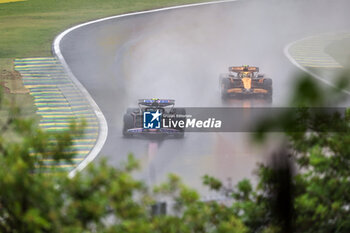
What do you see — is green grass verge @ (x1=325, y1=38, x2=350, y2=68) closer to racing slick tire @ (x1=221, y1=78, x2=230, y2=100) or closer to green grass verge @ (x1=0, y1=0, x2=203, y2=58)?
racing slick tire @ (x1=221, y1=78, x2=230, y2=100)

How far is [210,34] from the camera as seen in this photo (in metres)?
51.5

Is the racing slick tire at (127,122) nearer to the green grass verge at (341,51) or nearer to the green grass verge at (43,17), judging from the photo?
the green grass verge at (43,17)

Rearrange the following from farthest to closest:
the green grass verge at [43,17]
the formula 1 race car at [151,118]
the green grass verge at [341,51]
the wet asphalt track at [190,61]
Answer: the green grass verge at [43,17] < the green grass verge at [341,51] < the formula 1 race car at [151,118] < the wet asphalt track at [190,61]

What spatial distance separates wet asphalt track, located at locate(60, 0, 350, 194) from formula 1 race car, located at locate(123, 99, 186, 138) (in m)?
0.60

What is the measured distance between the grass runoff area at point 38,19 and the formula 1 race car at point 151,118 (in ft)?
33.0

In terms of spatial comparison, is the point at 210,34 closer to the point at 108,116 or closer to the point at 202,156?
the point at 108,116

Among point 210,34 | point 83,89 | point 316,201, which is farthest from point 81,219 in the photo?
point 210,34

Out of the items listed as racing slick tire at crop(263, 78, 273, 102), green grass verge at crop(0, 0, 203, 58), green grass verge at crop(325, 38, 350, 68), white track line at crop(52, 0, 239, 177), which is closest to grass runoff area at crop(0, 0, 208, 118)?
green grass verge at crop(0, 0, 203, 58)

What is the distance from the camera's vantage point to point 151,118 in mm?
26562

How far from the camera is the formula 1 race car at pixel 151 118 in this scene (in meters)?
26.6

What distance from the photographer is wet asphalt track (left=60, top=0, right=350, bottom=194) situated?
2589cm

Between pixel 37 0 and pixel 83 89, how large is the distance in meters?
29.4

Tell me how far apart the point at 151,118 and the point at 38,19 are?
31.1m

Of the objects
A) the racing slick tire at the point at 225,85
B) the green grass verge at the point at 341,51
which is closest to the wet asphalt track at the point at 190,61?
the racing slick tire at the point at 225,85
